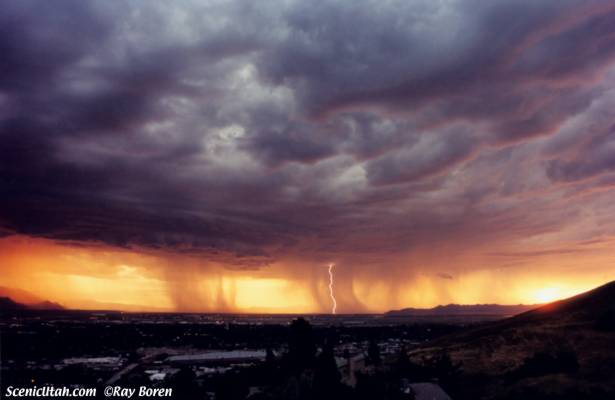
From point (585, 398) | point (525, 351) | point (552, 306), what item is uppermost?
point (552, 306)

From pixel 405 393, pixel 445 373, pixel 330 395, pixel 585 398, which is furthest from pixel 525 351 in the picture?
pixel 330 395

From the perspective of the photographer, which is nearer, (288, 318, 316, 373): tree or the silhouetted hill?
the silhouetted hill

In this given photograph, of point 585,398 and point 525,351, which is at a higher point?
point 525,351

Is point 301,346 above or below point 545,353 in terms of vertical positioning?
above

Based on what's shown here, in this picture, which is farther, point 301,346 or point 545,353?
point 545,353

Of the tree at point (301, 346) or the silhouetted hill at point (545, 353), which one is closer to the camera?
the silhouetted hill at point (545, 353)

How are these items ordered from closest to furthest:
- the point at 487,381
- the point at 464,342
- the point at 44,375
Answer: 1. the point at 487,381
2. the point at 44,375
3. the point at 464,342

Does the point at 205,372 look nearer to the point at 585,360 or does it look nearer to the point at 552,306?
the point at 585,360

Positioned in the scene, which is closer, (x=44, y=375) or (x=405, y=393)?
(x=405, y=393)
